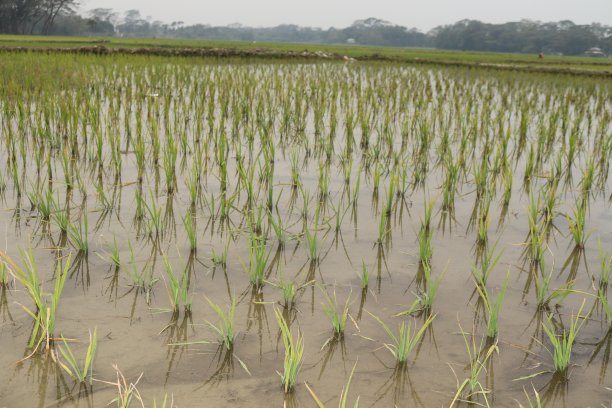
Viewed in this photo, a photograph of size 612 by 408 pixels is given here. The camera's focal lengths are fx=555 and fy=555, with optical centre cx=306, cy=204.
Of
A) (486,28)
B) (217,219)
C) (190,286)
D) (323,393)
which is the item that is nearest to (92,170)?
(217,219)

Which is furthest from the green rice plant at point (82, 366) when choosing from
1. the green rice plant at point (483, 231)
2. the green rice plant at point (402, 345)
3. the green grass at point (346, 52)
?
the green grass at point (346, 52)

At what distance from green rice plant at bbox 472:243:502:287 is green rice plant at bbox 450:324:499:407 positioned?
0.23 m

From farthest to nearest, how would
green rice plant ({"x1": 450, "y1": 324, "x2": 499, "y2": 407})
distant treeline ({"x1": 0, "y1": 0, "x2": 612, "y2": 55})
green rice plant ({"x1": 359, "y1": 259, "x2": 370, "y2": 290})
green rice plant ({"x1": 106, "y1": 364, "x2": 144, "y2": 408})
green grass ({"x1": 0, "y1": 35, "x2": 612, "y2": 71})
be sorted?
distant treeline ({"x1": 0, "y1": 0, "x2": 612, "y2": 55}) < green grass ({"x1": 0, "y1": 35, "x2": 612, "y2": 71}) < green rice plant ({"x1": 359, "y1": 259, "x2": 370, "y2": 290}) < green rice plant ({"x1": 450, "y1": 324, "x2": 499, "y2": 407}) < green rice plant ({"x1": 106, "y1": 364, "x2": 144, "y2": 408})

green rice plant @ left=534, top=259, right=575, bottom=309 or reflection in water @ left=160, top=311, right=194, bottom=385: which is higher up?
green rice plant @ left=534, top=259, right=575, bottom=309

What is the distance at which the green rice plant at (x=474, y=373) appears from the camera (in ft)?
4.87

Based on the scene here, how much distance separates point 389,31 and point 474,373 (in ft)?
375

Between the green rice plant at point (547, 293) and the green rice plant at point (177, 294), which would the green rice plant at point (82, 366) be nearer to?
the green rice plant at point (177, 294)

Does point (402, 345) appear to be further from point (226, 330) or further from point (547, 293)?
point (547, 293)

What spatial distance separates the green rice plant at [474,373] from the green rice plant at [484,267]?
0.23 metres

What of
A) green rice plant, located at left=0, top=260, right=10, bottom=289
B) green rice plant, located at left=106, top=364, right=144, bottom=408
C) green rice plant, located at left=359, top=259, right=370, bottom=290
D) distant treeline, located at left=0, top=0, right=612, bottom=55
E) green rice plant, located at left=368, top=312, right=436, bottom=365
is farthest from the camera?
distant treeline, located at left=0, top=0, right=612, bottom=55

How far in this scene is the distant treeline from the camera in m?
46.4

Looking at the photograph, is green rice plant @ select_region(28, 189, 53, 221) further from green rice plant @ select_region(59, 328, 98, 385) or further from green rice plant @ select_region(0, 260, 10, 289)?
green rice plant @ select_region(59, 328, 98, 385)

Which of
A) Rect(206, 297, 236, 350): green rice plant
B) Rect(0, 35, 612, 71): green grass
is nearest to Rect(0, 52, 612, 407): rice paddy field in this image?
Rect(206, 297, 236, 350): green rice plant

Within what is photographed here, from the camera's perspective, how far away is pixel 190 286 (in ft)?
7.11
